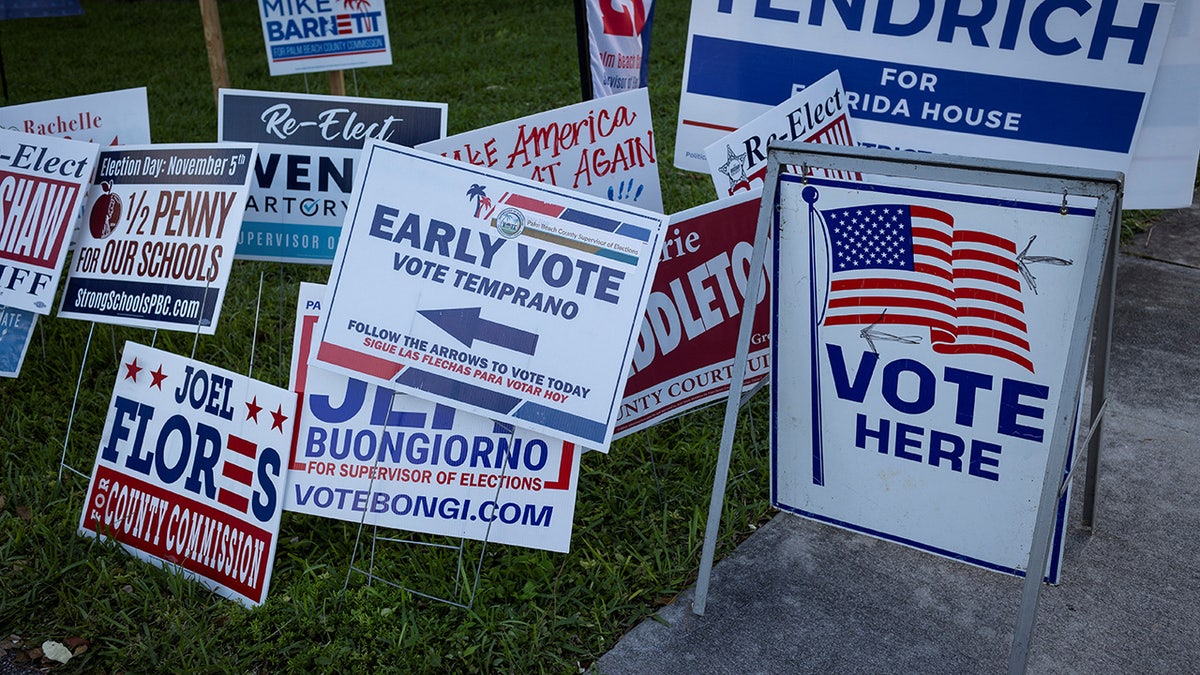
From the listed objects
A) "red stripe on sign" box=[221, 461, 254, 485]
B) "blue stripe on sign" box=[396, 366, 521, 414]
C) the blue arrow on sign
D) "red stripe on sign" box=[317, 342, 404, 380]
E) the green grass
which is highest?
the blue arrow on sign

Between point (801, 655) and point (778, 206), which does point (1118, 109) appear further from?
point (801, 655)

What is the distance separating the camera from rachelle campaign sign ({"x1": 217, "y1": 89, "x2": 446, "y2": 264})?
14.0 ft

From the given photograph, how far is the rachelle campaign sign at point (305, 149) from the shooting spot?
4277mm

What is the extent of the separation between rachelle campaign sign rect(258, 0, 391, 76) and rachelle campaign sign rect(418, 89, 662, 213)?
3005 millimetres

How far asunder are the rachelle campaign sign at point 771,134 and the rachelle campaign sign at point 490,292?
889 millimetres

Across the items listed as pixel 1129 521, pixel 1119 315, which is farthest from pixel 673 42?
pixel 1129 521

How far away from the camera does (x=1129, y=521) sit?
3777 mm

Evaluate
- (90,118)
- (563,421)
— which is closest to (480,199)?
(563,421)

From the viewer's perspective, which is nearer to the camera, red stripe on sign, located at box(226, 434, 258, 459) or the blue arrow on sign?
the blue arrow on sign

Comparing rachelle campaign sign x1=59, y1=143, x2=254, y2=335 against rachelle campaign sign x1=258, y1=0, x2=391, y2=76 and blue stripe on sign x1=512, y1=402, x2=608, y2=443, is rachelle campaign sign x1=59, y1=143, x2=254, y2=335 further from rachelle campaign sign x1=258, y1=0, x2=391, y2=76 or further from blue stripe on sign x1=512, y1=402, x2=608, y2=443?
rachelle campaign sign x1=258, y1=0, x2=391, y2=76

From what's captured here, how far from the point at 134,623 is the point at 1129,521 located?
138 inches

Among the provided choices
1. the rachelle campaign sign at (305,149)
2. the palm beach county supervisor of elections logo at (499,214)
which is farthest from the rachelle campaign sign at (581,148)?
the palm beach county supervisor of elections logo at (499,214)

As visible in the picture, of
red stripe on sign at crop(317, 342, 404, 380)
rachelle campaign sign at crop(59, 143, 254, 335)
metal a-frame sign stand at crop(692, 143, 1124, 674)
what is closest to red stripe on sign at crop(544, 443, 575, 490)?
metal a-frame sign stand at crop(692, 143, 1124, 674)

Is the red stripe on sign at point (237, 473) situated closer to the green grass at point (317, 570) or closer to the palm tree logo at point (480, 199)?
the green grass at point (317, 570)
